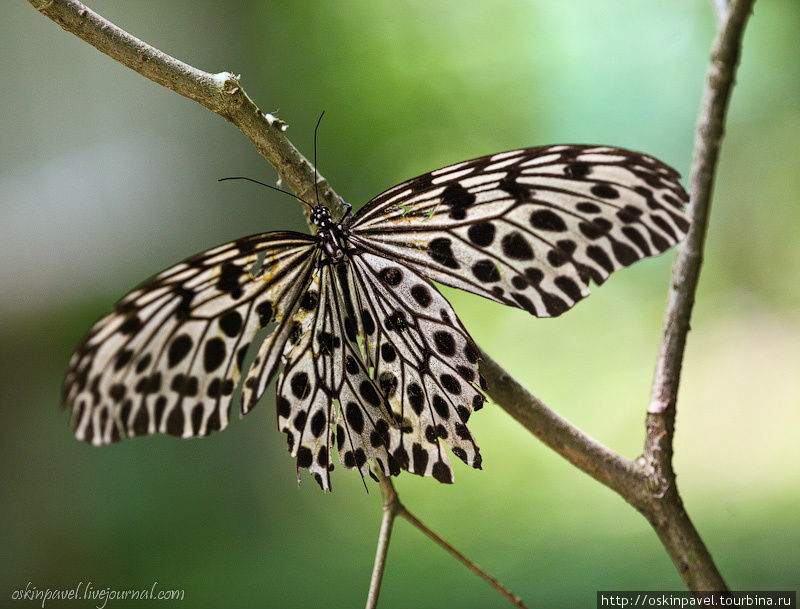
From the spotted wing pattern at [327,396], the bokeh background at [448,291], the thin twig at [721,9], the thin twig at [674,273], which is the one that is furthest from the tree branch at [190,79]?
the bokeh background at [448,291]

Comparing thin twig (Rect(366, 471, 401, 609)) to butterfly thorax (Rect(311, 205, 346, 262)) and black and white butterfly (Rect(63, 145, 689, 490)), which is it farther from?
butterfly thorax (Rect(311, 205, 346, 262))

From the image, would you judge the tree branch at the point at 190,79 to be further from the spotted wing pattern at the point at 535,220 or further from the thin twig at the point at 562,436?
the thin twig at the point at 562,436

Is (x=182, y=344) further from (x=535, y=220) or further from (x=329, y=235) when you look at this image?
(x=535, y=220)

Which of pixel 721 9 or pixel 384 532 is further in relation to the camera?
pixel 721 9

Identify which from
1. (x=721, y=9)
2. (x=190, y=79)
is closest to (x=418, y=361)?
(x=190, y=79)

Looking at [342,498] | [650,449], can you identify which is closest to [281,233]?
[650,449]

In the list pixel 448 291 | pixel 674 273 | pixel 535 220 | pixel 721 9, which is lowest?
pixel 535 220
